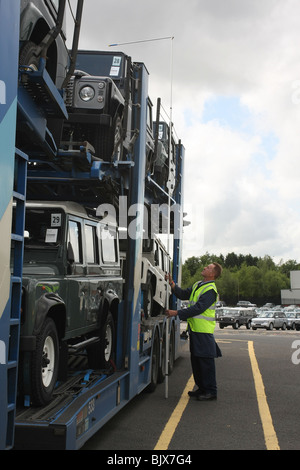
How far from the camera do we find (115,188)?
7.28 m

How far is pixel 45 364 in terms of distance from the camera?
17.4 feet

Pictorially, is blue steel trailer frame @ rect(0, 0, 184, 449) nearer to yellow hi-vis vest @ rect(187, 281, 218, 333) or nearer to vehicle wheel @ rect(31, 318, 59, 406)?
vehicle wheel @ rect(31, 318, 59, 406)

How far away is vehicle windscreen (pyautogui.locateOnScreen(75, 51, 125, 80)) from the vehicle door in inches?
150

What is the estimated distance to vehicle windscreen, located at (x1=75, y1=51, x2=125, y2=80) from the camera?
Answer: 382 inches

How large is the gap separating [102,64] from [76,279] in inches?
194

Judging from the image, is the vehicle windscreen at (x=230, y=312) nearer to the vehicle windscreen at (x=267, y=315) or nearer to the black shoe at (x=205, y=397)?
the vehicle windscreen at (x=267, y=315)

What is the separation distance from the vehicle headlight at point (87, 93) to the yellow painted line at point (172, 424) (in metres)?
4.28

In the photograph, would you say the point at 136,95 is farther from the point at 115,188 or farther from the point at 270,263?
the point at 270,263

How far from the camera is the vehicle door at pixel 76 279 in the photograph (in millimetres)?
6137

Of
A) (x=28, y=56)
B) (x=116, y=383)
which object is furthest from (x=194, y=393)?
(x=28, y=56)

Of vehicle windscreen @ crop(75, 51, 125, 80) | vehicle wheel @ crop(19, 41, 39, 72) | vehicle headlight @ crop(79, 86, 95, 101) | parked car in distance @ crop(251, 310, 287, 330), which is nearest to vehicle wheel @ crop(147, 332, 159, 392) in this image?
vehicle headlight @ crop(79, 86, 95, 101)

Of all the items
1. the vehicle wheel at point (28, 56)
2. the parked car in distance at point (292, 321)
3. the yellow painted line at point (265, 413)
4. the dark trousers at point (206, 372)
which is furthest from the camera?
the parked car in distance at point (292, 321)

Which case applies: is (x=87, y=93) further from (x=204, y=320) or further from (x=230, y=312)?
(x=230, y=312)

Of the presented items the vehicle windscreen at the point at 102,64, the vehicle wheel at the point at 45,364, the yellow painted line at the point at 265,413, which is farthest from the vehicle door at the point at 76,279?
the vehicle windscreen at the point at 102,64
